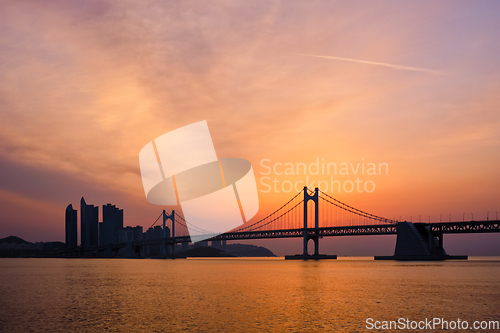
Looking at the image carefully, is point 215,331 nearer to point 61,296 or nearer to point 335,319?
point 335,319

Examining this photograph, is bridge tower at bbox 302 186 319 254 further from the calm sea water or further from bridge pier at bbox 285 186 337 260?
the calm sea water

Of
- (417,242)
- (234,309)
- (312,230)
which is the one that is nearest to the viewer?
(234,309)

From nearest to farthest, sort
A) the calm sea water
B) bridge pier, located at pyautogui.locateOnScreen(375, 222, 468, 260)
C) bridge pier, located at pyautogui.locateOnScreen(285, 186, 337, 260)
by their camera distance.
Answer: the calm sea water → bridge pier, located at pyautogui.locateOnScreen(375, 222, 468, 260) → bridge pier, located at pyautogui.locateOnScreen(285, 186, 337, 260)

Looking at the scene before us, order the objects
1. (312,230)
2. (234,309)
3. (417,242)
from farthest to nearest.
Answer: (312,230)
(417,242)
(234,309)

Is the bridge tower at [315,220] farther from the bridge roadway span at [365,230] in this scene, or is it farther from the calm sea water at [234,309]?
the calm sea water at [234,309]

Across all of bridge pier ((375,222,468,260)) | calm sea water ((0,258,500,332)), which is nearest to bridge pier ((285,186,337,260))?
bridge pier ((375,222,468,260))

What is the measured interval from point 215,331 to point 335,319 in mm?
5734

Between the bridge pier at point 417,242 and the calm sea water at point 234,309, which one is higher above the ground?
the calm sea water at point 234,309

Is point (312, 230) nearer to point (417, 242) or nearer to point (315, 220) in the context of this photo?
point (315, 220)

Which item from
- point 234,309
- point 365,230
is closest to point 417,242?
point 365,230

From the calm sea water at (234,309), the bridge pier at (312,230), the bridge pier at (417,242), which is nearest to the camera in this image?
the calm sea water at (234,309)

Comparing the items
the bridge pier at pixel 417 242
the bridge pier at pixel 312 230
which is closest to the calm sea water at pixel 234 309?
the bridge pier at pixel 417 242

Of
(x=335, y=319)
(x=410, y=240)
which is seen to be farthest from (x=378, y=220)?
(x=335, y=319)

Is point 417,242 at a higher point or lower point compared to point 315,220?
lower
